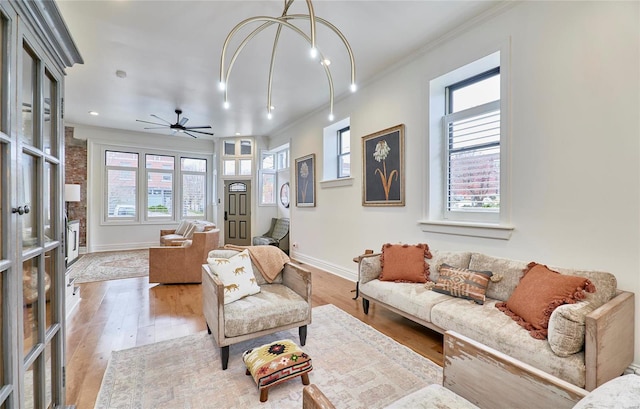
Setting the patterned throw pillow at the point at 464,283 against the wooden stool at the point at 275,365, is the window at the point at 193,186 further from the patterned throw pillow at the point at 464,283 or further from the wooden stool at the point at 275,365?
the patterned throw pillow at the point at 464,283

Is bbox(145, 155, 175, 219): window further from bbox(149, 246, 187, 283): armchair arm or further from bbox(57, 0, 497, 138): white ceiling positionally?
bbox(149, 246, 187, 283): armchair arm

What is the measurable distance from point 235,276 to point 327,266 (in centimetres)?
282

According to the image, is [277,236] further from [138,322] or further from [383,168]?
[138,322]

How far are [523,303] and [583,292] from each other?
342 millimetres

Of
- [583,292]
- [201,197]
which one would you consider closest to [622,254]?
[583,292]

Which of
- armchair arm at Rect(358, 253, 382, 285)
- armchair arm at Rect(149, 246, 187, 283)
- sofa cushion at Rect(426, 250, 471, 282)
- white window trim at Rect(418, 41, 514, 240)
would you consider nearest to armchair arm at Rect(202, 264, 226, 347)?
armchair arm at Rect(358, 253, 382, 285)

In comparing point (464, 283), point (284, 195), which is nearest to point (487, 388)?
point (464, 283)

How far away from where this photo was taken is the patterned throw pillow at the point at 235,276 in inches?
91.0

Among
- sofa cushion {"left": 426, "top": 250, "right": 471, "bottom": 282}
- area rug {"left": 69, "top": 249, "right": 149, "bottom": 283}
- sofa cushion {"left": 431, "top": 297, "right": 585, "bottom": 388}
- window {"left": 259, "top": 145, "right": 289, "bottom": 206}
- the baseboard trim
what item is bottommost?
area rug {"left": 69, "top": 249, "right": 149, "bottom": 283}

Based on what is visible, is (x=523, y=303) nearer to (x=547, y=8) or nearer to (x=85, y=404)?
(x=547, y=8)

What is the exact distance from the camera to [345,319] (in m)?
2.95

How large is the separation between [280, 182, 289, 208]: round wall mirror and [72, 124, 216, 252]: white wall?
9.87 feet

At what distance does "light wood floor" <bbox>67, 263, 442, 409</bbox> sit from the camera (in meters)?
2.13

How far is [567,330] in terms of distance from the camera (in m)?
1.60
